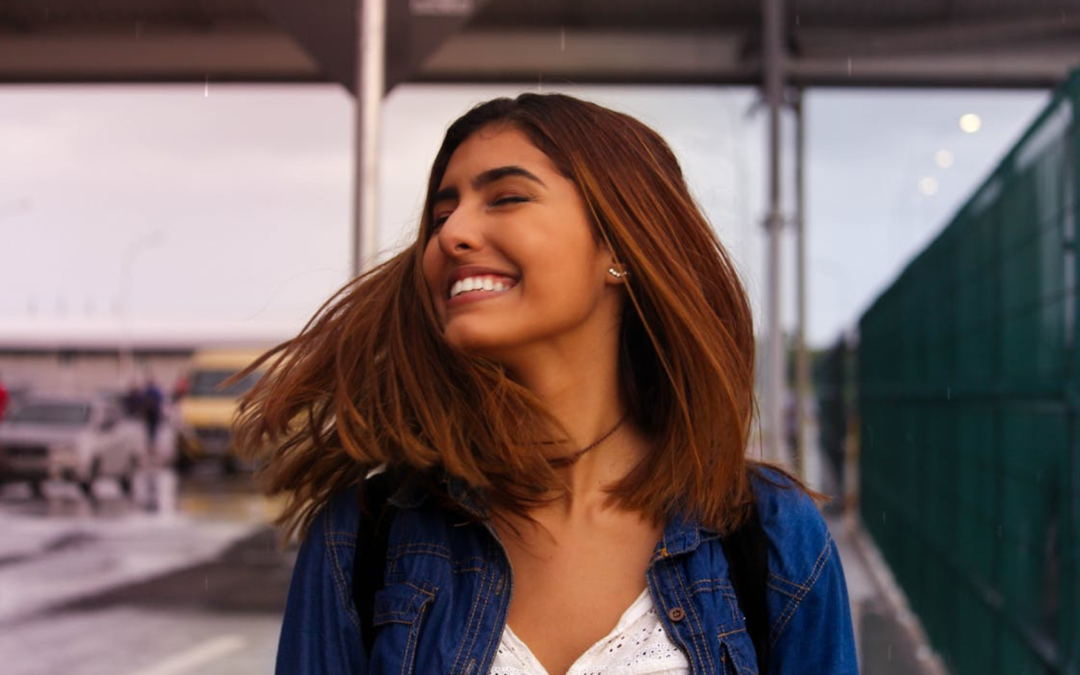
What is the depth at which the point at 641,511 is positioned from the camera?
2.04 m

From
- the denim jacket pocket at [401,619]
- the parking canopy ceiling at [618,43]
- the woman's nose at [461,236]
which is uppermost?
the parking canopy ceiling at [618,43]

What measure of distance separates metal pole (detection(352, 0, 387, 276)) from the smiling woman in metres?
0.71

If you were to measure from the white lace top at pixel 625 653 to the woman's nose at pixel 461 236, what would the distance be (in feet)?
2.04

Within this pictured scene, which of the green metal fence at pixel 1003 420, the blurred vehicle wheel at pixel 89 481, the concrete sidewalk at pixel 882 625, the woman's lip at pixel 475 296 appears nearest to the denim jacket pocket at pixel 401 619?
the woman's lip at pixel 475 296

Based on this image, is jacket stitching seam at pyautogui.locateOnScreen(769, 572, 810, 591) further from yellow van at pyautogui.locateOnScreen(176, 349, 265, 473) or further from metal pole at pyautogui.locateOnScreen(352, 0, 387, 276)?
yellow van at pyautogui.locateOnScreen(176, 349, 265, 473)

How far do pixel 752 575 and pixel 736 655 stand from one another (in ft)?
0.44

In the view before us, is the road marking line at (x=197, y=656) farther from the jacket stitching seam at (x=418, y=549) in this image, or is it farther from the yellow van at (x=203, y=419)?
the yellow van at (x=203, y=419)

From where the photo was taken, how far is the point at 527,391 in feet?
6.63

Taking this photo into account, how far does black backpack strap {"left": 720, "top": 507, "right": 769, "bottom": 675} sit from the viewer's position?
1.88m

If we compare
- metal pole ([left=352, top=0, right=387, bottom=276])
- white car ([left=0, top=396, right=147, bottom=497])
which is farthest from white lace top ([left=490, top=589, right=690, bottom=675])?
white car ([left=0, top=396, right=147, bottom=497])

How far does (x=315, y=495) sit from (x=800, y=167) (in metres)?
6.31

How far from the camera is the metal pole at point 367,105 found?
286 cm

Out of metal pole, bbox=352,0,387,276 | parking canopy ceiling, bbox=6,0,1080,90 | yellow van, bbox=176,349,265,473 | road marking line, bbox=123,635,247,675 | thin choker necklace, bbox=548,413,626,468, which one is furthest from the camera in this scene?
yellow van, bbox=176,349,265,473

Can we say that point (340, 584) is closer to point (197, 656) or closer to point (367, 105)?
point (367, 105)
